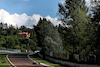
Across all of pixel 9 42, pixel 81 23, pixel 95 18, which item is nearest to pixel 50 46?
pixel 81 23

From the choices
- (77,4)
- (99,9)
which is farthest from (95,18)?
(77,4)

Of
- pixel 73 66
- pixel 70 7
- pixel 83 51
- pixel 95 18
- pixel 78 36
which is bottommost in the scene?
pixel 73 66

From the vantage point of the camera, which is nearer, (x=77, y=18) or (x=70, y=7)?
(x=77, y=18)

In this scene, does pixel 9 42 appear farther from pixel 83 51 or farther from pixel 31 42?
pixel 83 51

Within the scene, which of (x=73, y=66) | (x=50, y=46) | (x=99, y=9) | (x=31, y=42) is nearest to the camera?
(x=99, y=9)

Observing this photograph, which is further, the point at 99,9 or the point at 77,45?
the point at 77,45

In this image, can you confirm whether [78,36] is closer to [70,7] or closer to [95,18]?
[70,7]

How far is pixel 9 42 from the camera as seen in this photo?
401 ft

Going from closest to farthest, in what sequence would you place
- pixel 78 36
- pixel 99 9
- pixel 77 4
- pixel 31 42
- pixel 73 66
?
1. pixel 99 9
2. pixel 73 66
3. pixel 78 36
4. pixel 77 4
5. pixel 31 42

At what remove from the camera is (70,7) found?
43.2m

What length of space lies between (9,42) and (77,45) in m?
93.0

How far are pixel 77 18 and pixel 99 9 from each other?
1825 centimetres

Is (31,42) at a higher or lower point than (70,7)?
lower

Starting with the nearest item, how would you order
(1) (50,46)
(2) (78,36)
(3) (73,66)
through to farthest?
(3) (73,66), (2) (78,36), (1) (50,46)
